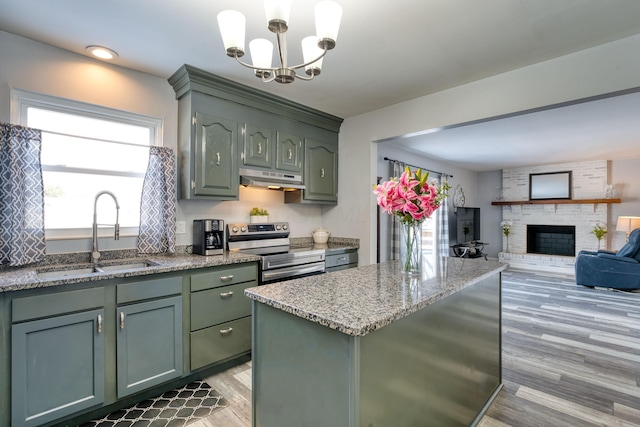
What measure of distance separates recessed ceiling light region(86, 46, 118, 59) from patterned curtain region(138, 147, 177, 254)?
0.72 metres

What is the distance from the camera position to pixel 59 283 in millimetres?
1759

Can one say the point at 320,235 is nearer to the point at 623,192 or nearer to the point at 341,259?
the point at 341,259

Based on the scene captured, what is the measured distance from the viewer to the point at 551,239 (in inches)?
294

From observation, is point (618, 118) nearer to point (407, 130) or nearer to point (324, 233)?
point (407, 130)

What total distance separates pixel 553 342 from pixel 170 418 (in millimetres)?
3540

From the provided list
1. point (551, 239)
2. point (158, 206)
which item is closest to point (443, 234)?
point (551, 239)

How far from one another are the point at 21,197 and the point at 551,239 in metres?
9.33

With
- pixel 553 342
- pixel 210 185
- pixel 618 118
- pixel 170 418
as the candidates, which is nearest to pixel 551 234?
pixel 618 118

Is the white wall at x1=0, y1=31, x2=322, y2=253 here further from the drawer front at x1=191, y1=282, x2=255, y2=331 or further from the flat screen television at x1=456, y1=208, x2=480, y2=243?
the flat screen television at x1=456, y1=208, x2=480, y2=243

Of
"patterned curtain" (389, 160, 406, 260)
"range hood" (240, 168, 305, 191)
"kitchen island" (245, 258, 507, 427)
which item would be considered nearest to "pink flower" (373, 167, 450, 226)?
"kitchen island" (245, 258, 507, 427)

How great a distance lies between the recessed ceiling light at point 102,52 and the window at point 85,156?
1.28ft

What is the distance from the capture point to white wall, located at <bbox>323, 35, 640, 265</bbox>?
7.07 ft

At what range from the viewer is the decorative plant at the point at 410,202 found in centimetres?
166

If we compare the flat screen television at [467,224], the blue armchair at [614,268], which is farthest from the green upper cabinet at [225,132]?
the blue armchair at [614,268]
